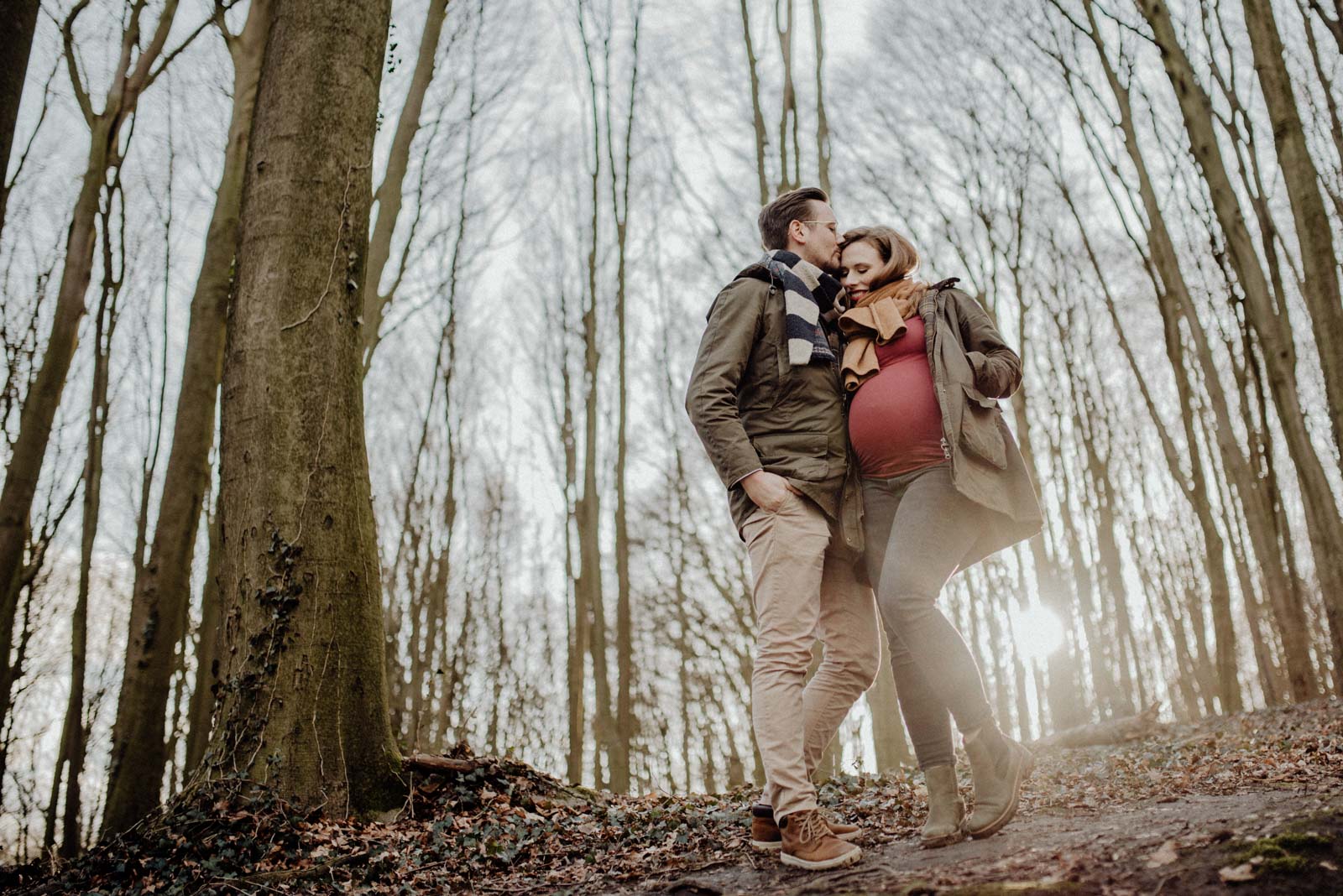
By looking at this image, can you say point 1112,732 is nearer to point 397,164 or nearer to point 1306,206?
point 1306,206

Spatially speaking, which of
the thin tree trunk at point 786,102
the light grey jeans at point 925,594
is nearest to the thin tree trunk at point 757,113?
the thin tree trunk at point 786,102

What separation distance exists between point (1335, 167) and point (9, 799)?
75.1ft

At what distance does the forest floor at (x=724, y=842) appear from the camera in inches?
83.7

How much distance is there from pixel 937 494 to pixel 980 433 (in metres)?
0.26

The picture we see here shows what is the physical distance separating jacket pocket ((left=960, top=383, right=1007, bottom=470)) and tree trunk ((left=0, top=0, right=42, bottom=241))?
3509 millimetres

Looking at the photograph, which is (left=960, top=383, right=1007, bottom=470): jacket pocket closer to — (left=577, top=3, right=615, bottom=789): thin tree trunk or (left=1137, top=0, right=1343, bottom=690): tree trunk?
(left=1137, top=0, right=1343, bottom=690): tree trunk

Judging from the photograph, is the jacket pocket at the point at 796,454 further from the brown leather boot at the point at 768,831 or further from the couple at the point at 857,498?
the brown leather boot at the point at 768,831

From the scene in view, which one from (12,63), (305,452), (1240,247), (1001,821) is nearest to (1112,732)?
(1240,247)

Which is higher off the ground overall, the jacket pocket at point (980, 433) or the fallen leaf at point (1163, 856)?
the jacket pocket at point (980, 433)

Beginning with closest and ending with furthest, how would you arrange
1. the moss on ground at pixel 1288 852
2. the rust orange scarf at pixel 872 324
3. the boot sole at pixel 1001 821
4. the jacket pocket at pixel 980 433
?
the moss on ground at pixel 1288 852 → the boot sole at pixel 1001 821 → the jacket pocket at pixel 980 433 → the rust orange scarf at pixel 872 324

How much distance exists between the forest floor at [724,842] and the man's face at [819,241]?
83.7 inches

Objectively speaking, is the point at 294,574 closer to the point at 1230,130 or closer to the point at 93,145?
the point at 93,145

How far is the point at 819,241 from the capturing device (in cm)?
353

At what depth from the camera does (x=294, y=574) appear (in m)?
3.80
